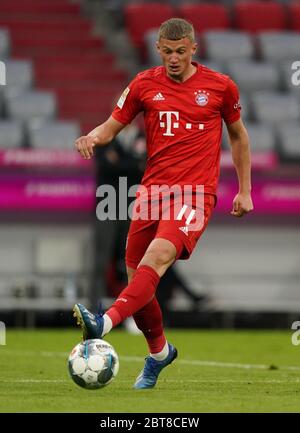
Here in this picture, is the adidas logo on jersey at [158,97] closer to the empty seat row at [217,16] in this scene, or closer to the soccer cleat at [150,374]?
the soccer cleat at [150,374]

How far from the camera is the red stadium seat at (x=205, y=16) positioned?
881 inches

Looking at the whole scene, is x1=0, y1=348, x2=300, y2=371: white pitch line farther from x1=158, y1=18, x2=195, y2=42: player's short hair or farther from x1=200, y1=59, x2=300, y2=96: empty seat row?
x1=200, y1=59, x2=300, y2=96: empty seat row

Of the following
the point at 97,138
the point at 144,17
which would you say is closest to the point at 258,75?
the point at 144,17

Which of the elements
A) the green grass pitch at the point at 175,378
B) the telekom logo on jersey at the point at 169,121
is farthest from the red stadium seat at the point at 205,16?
the telekom logo on jersey at the point at 169,121

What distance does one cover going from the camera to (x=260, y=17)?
2308 cm

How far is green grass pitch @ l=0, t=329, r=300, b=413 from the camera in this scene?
7.55 m

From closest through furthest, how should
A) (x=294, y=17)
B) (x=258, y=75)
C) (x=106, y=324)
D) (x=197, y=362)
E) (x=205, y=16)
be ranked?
(x=106, y=324), (x=197, y=362), (x=258, y=75), (x=205, y=16), (x=294, y=17)

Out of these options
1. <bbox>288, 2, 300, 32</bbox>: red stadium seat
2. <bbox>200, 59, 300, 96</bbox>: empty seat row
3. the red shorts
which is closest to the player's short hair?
the red shorts

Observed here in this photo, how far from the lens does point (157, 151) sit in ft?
28.9

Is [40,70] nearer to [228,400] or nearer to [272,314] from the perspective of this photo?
[272,314]

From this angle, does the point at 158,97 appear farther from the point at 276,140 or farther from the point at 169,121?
the point at 276,140

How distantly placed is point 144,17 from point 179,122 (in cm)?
1351

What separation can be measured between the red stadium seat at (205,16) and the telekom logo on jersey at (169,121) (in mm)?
13611
